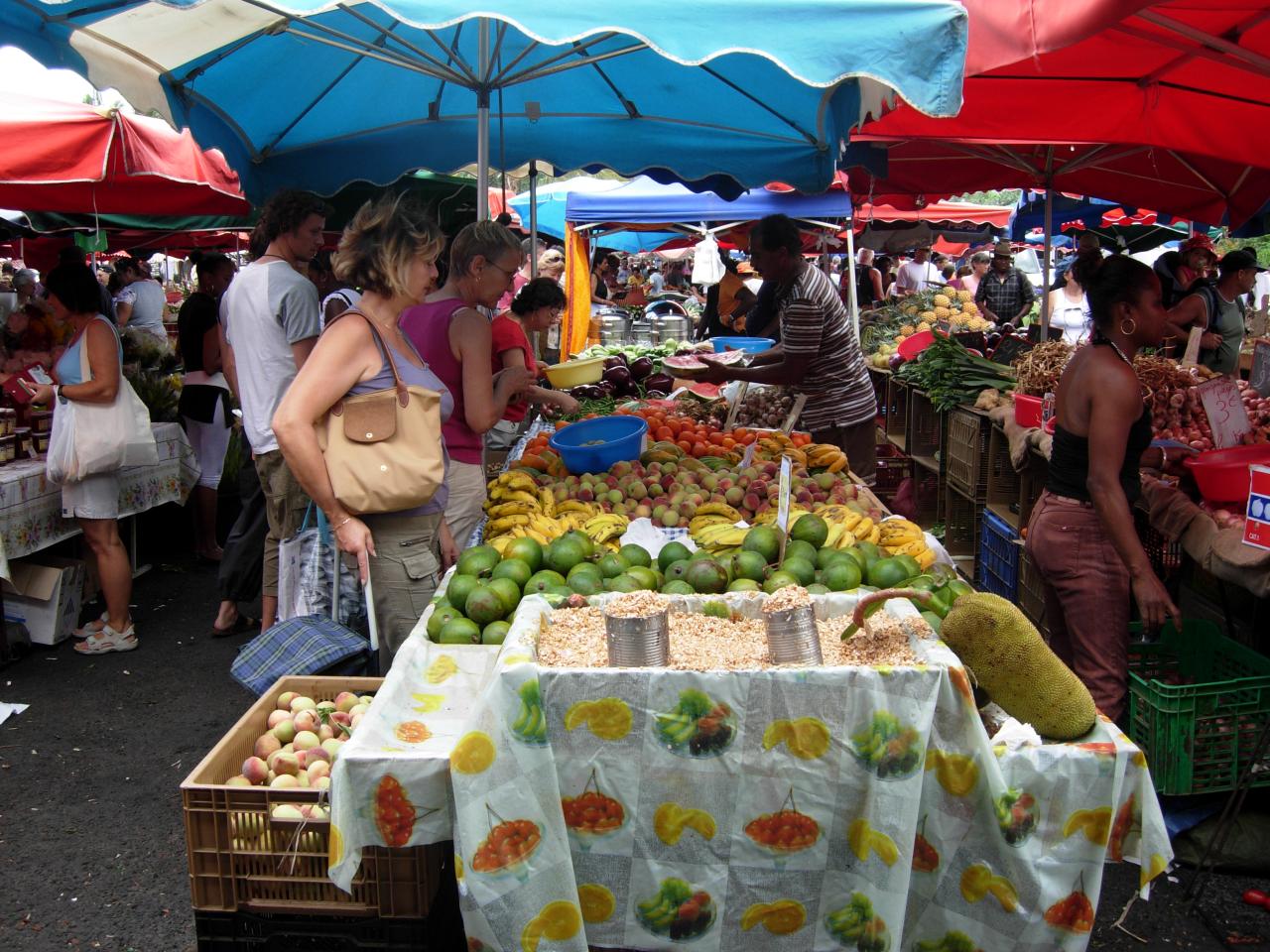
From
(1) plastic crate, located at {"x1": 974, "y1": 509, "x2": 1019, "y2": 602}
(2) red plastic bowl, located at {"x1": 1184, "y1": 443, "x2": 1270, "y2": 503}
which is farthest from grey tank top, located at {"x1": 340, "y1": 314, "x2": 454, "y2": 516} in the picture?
(1) plastic crate, located at {"x1": 974, "y1": 509, "x2": 1019, "y2": 602}

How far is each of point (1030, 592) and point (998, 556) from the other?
23.6 inches

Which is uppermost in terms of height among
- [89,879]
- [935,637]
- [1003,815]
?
[935,637]

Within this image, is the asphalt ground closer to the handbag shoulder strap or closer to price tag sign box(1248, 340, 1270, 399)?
the handbag shoulder strap

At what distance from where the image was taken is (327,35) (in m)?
5.28

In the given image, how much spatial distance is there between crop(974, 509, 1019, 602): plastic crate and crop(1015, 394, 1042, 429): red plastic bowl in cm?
60

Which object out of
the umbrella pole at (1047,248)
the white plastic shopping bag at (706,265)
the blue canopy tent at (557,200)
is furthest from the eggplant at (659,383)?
the white plastic shopping bag at (706,265)

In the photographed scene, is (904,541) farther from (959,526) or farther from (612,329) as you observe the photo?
(612,329)

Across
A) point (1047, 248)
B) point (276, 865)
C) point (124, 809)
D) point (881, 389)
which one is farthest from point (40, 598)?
point (1047, 248)

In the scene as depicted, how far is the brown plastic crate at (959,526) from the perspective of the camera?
7098 millimetres

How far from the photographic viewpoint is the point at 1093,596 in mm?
3756

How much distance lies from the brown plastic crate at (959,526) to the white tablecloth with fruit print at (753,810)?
4.94 meters

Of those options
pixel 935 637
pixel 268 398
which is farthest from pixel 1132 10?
pixel 268 398

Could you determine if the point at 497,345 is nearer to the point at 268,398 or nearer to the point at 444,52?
the point at 268,398

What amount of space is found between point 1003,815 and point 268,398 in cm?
353
